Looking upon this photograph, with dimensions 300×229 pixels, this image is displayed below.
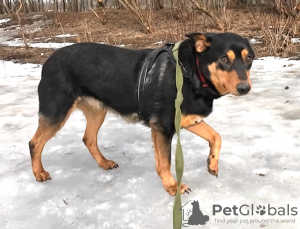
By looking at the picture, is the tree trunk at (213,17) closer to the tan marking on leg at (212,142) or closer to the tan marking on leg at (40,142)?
the tan marking on leg at (212,142)

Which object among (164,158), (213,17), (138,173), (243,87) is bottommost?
(138,173)

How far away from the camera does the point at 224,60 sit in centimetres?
273

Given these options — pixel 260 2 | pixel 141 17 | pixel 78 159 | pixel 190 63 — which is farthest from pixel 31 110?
pixel 260 2

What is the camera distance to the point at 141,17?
531 inches

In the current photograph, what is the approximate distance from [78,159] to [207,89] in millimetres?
1732

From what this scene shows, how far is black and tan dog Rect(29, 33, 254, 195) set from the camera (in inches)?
110

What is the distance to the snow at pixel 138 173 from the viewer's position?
9.11 ft

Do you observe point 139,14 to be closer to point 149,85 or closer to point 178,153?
point 149,85

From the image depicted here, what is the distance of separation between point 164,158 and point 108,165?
31.3 inches

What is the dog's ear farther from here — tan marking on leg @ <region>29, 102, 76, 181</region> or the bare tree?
the bare tree

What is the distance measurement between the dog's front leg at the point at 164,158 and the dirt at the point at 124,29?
21.5 ft

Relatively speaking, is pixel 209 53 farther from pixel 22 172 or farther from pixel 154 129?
pixel 22 172

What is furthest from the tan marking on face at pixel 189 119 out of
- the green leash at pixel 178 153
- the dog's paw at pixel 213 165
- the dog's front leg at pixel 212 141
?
the dog's paw at pixel 213 165

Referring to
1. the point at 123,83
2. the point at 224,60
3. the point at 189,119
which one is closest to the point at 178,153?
the point at 189,119
